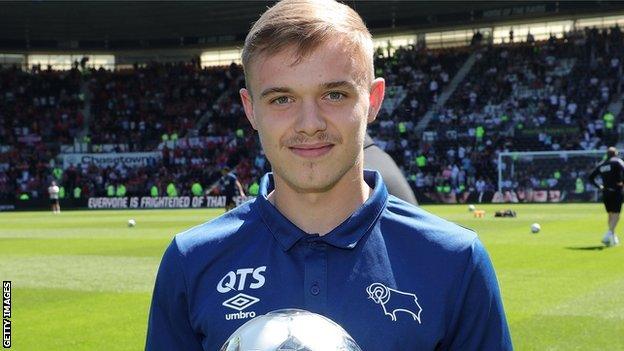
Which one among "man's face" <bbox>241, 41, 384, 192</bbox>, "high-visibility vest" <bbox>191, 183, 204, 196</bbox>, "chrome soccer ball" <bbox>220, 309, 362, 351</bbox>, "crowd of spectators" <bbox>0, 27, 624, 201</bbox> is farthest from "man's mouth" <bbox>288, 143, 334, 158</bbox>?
"high-visibility vest" <bbox>191, 183, 204, 196</bbox>

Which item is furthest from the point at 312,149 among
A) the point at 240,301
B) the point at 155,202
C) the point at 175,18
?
the point at 175,18

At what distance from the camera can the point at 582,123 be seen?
39062mm

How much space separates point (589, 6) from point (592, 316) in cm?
3952

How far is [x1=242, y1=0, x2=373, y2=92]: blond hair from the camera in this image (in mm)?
2322

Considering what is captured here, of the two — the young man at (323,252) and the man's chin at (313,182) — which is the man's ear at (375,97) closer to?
the young man at (323,252)

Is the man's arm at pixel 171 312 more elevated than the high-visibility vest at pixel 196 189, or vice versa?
the man's arm at pixel 171 312

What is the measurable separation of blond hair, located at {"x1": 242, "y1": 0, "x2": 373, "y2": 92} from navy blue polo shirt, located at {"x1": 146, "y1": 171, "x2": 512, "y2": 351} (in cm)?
44

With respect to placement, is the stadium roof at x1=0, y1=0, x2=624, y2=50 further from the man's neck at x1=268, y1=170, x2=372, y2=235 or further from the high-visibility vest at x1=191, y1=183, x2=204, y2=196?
the man's neck at x1=268, y1=170, x2=372, y2=235

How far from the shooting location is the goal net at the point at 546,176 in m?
35.8

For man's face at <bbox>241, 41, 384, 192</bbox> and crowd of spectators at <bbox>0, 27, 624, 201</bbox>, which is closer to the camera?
man's face at <bbox>241, 41, 384, 192</bbox>

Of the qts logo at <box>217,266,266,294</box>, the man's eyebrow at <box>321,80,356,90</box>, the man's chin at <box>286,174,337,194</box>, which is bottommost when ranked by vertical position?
the qts logo at <box>217,266,266,294</box>

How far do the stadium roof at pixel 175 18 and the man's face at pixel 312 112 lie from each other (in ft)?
135

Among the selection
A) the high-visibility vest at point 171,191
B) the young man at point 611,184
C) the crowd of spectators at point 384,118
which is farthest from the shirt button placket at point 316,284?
the high-visibility vest at point 171,191

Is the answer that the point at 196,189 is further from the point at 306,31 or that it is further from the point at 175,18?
the point at 306,31
